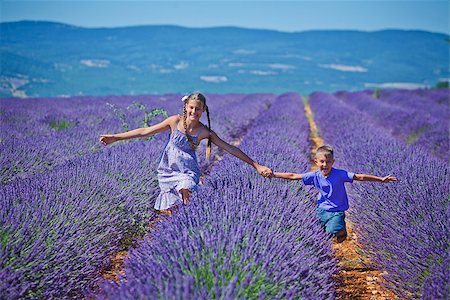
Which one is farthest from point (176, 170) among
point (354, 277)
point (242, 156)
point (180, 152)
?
point (354, 277)

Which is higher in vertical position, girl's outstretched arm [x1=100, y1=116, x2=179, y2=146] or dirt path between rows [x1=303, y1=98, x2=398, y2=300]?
girl's outstretched arm [x1=100, y1=116, x2=179, y2=146]

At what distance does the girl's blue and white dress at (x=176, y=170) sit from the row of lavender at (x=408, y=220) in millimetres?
1185

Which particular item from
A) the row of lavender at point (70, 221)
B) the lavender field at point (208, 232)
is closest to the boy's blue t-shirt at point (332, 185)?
the lavender field at point (208, 232)

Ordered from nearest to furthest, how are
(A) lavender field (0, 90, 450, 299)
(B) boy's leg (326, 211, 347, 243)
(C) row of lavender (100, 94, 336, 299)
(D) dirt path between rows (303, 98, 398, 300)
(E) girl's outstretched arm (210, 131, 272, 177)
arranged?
1. (C) row of lavender (100, 94, 336, 299)
2. (A) lavender field (0, 90, 450, 299)
3. (D) dirt path between rows (303, 98, 398, 300)
4. (E) girl's outstretched arm (210, 131, 272, 177)
5. (B) boy's leg (326, 211, 347, 243)

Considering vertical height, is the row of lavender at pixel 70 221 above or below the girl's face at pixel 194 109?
below

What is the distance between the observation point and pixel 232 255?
1717mm

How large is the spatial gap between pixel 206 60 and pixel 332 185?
53633mm

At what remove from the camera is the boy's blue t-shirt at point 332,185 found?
2.94 meters

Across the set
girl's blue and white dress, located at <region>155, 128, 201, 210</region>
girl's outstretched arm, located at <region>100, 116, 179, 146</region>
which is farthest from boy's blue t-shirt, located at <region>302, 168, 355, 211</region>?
girl's outstretched arm, located at <region>100, 116, 179, 146</region>

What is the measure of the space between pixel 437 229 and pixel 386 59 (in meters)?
73.0

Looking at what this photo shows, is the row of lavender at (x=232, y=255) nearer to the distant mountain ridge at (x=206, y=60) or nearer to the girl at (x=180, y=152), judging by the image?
the girl at (x=180, y=152)

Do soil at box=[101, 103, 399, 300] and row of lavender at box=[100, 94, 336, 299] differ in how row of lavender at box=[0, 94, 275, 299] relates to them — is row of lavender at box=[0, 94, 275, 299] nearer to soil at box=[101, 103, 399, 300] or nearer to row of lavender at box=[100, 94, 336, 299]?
soil at box=[101, 103, 399, 300]

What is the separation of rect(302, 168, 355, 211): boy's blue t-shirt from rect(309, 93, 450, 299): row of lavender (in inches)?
7.8

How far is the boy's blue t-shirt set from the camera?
9.63ft
